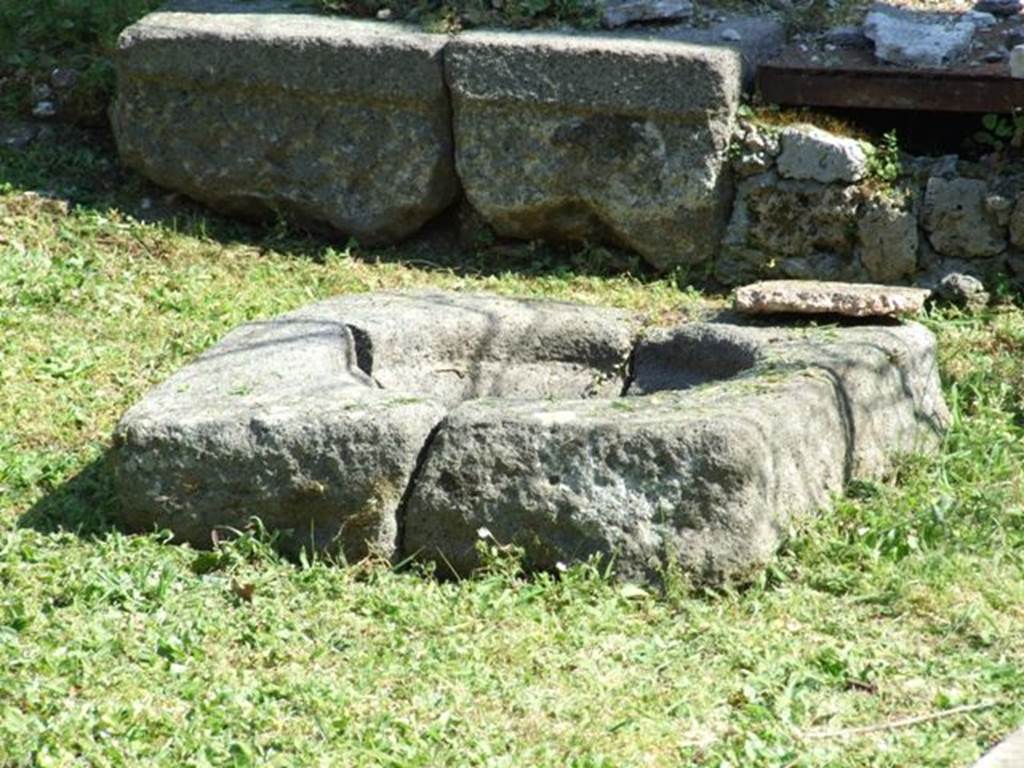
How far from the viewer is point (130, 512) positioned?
5.59 metres

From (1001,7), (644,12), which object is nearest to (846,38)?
(1001,7)

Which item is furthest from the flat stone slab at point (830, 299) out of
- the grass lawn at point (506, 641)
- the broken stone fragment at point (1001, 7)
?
the broken stone fragment at point (1001, 7)

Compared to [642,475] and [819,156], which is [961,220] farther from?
[642,475]

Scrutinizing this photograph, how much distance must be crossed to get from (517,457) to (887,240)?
256cm

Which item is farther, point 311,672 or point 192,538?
point 192,538

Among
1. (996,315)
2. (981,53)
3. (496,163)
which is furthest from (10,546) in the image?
(981,53)

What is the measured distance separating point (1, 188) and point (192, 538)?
3114 millimetres

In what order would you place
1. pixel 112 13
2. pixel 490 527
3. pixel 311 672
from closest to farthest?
pixel 311 672
pixel 490 527
pixel 112 13

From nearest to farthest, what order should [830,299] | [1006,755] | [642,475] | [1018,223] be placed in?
[1006,755] < [642,475] < [830,299] < [1018,223]

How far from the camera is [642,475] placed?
525cm

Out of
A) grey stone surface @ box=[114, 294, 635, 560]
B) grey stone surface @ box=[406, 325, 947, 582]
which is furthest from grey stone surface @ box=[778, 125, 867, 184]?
grey stone surface @ box=[114, 294, 635, 560]

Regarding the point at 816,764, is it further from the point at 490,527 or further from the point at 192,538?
the point at 192,538

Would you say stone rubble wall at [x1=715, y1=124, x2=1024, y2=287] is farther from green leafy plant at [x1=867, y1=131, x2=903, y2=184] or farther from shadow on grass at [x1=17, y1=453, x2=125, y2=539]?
shadow on grass at [x1=17, y1=453, x2=125, y2=539]

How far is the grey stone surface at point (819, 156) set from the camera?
7.35 meters
